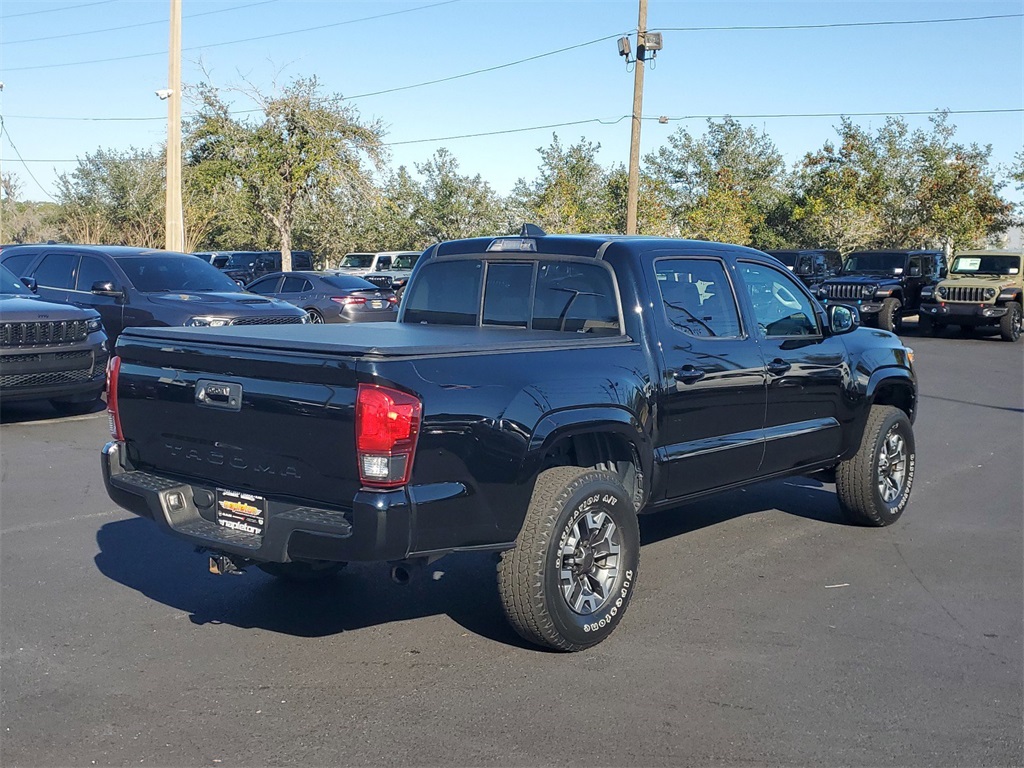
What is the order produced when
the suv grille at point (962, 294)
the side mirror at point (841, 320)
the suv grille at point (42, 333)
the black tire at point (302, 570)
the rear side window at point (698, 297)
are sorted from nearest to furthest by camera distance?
the black tire at point (302, 570) < the rear side window at point (698, 297) < the side mirror at point (841, 320) < the suv grille at point (42, 333) < the suv grille at point (962, 294)

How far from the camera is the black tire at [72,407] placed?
11.9 m

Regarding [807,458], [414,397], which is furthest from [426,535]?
[807,458]

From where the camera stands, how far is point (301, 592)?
567 centimetres

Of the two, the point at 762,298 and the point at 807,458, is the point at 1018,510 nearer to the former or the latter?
the point at 807,458

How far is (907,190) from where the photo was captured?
1690 inches

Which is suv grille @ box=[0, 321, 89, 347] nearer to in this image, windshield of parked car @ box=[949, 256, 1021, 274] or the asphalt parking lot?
the asphalt parking lot

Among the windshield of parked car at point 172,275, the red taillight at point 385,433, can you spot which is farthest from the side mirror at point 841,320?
the windshield of parked car at point 172,275

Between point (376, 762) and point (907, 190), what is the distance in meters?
43.5

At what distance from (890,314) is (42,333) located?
19.4 metres

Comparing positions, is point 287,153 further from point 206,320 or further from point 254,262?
point 206,320

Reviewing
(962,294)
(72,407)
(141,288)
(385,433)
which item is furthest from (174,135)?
(385,433)

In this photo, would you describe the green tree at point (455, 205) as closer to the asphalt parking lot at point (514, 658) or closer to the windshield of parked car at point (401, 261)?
the windshield of parked car at point (401, 261)

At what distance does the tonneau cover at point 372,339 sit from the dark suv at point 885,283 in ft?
65.3

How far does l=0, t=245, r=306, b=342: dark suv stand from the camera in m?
13.0
